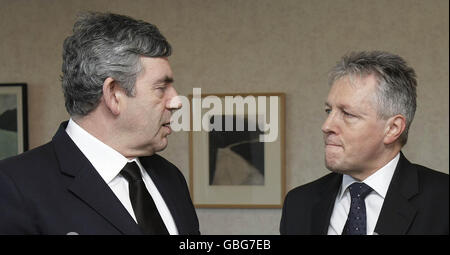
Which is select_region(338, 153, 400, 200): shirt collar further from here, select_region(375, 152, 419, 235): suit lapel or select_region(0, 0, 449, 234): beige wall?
select_region(0, 0, 449, 234): beige wall

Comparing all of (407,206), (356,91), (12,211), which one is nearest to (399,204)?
(407,206)

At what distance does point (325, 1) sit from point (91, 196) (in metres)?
0.48

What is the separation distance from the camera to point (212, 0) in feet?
2.56

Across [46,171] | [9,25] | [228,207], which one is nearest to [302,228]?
[228,207]

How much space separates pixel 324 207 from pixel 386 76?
0.18 m

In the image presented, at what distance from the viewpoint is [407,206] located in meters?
0.54

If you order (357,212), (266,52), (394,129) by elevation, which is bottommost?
(357,212)

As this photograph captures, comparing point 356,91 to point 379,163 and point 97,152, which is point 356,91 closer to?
point 379,163

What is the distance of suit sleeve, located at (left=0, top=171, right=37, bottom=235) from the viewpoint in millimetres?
476

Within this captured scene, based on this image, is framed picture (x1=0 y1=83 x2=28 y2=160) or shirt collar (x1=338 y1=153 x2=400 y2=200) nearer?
shirt collar (x1=338 y1=153 x2=400 y2=200)

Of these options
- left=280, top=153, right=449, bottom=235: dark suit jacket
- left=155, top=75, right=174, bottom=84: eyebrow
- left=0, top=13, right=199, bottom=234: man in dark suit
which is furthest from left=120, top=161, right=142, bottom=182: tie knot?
left=280, top=153, right=449, bottom=235: dark suit jacket

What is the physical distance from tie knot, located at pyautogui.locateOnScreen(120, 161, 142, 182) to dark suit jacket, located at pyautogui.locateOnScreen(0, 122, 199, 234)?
4cm

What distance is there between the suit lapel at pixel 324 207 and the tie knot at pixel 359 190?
0.03 m
